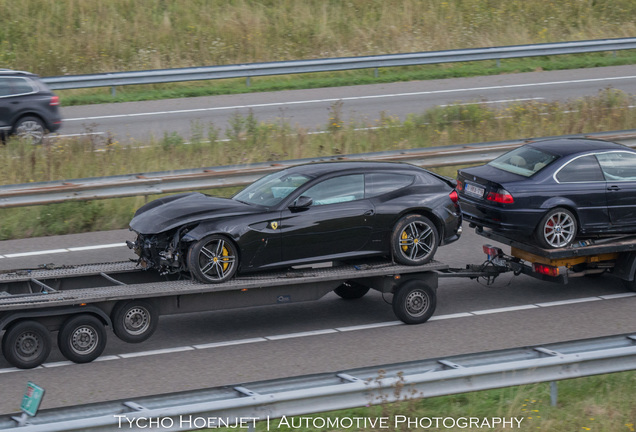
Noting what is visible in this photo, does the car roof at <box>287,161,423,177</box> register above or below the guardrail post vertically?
above

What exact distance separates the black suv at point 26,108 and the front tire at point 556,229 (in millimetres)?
11092

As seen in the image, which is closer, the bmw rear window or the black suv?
the bmw rear window

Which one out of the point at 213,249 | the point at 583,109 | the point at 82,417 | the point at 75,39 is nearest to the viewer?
the point at 82,417

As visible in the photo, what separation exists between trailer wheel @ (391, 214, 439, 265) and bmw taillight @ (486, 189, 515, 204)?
122cm

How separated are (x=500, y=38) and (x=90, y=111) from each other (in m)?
15.3

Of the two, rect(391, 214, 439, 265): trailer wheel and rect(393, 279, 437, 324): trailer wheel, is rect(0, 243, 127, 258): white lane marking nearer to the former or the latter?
rect(391, 214, 439, 265): trailer wheel

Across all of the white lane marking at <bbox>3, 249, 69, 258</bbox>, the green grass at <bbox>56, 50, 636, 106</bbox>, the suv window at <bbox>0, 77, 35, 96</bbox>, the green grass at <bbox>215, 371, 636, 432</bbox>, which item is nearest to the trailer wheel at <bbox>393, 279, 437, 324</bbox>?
the green grass at <bbox>215, 371, 636, 432</bbox>

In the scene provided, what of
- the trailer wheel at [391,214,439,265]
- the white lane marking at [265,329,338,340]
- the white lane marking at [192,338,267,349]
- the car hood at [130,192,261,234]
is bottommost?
the white lane marking at [192,338,267,349]

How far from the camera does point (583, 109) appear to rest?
2152cm

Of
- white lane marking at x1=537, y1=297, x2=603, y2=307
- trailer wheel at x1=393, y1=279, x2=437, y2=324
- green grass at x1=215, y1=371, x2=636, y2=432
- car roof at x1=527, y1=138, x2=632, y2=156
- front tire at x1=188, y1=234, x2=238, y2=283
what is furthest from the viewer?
car roof at x1=527, y1=138, x2=632, y2=156

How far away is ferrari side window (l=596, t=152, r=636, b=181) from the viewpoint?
12.2 metres

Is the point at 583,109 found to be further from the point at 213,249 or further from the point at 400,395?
the point at 400,395

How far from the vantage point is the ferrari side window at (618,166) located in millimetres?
12227

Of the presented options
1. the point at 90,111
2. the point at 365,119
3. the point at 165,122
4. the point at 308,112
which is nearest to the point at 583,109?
the point at 365,119
